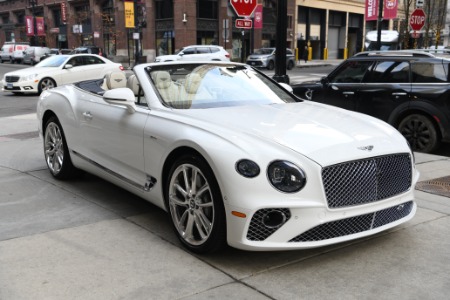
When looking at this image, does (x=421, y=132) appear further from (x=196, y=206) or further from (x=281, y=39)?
(x=196, y=206)

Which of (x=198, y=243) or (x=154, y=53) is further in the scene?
(x=154, y=53)

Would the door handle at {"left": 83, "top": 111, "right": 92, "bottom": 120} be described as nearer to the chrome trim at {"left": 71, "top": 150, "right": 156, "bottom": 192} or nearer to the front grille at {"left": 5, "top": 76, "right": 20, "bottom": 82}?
A: the chrome trim at {"left": 71, "top": 150, "right": 156, "bottom": 192}

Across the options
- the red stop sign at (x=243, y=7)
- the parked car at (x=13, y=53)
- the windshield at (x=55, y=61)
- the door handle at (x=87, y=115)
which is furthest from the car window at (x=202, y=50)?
the door handle at (x=87, y=115)

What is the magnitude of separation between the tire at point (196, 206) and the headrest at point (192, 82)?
1.04m

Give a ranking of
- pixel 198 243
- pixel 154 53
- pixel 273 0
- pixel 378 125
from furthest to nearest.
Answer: pixel 273 0 → pixel 154 53 → pixel 378 125 → pixel 198 243

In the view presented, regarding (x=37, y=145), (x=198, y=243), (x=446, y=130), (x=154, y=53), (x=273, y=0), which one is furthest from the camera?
(x=273, y=0)

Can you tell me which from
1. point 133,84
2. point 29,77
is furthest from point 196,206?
point 29,77

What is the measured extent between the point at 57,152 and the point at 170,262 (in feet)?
9.73

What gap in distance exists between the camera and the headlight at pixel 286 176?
3.36 meters

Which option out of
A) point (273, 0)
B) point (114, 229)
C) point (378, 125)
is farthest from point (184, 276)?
point (273, 0)

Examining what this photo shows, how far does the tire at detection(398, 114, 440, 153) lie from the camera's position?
776cm

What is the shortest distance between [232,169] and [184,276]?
82 cm

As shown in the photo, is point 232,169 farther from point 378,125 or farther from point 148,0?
point 148,0

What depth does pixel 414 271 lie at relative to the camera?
3523 millimetres
